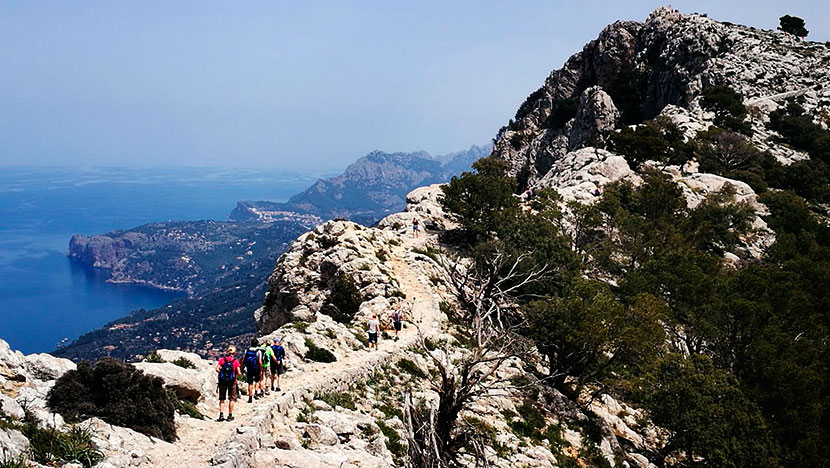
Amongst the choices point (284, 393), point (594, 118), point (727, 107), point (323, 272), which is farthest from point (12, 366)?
point (727, 107)

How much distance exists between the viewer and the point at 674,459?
24.8 meters

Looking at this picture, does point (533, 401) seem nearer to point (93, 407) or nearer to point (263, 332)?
point (93, 407)

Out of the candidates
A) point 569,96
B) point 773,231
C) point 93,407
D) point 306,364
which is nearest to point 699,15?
point 569,96

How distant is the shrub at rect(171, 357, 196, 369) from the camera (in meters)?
17.5

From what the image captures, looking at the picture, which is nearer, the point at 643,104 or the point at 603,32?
the point at 643,104

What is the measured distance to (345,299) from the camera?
3194cm

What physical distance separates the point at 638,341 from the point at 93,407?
23.6 metres

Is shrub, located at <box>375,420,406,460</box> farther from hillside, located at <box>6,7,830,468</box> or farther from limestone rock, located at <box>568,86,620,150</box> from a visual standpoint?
limestone rock, located at <box>568,86,620,150</box>

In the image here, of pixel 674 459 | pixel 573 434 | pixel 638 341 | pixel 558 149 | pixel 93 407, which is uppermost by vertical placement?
pixel 558 149

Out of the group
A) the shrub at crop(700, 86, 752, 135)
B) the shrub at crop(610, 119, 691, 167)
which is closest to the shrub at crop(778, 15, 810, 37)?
the shrub at crop(700, 86, 752, 135)

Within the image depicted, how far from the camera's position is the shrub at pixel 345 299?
102ft

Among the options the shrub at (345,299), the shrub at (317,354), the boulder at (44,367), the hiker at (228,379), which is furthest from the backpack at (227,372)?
the shrub at (345,299)

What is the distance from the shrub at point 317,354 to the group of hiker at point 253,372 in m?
1.79

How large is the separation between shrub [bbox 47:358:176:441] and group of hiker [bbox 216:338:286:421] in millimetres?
1762
